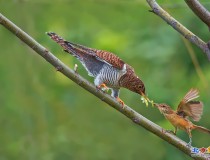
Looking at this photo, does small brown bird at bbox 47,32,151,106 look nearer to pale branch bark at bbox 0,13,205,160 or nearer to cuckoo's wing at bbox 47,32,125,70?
cuckoo's wing at bbox 47,32,125,70

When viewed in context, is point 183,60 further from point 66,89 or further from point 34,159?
point 34,159

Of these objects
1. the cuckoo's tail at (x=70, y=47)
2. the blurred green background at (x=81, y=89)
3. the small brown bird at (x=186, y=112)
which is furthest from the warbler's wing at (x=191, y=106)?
the blurred green background at (x=81, y=89)

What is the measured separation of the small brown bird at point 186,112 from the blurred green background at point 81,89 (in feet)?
6.52

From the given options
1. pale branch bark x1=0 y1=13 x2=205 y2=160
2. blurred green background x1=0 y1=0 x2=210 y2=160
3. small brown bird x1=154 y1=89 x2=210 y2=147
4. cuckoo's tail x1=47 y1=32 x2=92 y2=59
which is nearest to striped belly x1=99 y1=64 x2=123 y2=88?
cuckoo's tail x1=47 y1=32 x2=92 y2=59

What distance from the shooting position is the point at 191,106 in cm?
235

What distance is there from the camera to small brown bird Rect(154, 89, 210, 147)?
7.63ft

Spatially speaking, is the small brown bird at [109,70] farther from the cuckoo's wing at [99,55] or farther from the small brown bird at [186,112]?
the small brown bird at [186,112]

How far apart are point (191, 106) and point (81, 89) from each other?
2869 millimetres

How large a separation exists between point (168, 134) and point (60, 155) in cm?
310

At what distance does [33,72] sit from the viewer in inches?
179

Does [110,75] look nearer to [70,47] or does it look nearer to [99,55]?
[99,55]

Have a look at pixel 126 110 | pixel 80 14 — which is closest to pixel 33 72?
pixel 80 14

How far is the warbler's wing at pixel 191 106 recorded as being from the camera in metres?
2.32

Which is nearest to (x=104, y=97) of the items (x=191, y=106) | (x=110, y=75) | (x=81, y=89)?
(x=191, y=106)
